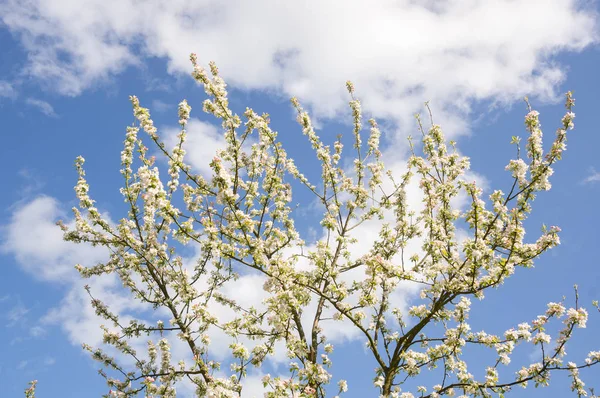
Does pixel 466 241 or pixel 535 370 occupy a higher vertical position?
pixel 466 241

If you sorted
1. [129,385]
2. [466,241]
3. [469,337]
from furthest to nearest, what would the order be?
[129,385], [469,337], [466,241]

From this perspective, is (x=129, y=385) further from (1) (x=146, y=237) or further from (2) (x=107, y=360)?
(1) (x=146, y=237)

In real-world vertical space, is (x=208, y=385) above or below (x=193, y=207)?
below

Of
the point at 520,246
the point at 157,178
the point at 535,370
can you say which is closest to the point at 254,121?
the point at 157,178

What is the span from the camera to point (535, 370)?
1095cm

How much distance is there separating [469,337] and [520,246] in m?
2.62

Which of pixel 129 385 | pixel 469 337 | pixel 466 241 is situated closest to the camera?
pixel 466 241

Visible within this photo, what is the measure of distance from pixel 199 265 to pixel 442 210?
6.40 metres

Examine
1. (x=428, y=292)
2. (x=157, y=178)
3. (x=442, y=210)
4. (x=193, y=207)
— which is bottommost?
(x=428, y=292)

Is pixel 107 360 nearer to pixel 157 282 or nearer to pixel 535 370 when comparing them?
pixel 157 282

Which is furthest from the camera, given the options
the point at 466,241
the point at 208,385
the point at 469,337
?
the point at 469,337

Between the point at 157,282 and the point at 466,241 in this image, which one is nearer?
the point at 466,241

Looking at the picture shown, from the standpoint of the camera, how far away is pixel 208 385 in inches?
439

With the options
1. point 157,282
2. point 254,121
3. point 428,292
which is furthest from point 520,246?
point 157,282
